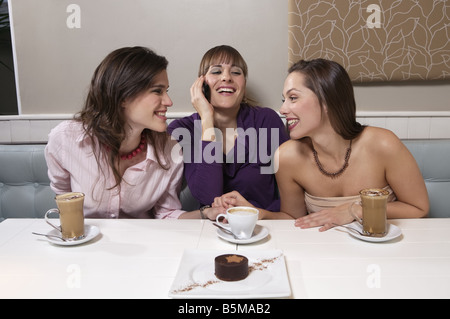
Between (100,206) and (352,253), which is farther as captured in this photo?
(100,206)

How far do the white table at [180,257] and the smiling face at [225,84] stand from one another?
0.75 metres

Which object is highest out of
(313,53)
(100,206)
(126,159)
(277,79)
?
(313,53)

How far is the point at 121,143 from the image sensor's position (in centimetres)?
A: 171

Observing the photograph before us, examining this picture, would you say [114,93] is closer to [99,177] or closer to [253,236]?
[99,177]

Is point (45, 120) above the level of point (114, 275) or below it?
above

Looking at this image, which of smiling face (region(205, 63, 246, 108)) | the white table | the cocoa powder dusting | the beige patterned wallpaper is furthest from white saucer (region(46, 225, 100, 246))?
the beige patterned wallpaper

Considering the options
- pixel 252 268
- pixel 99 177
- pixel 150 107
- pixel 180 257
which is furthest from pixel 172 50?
pixel 252 268

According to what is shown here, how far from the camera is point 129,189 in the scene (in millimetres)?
1710

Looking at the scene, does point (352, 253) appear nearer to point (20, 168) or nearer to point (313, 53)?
point (313, 53)

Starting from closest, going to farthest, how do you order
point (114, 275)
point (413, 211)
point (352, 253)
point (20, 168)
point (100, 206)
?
point (114, 275) < point (352, 253) < point (413, 211) < point (100, 206) < point (20, 168)

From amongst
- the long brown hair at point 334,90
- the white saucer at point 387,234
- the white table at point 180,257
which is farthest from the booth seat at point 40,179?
the white saucer at point 387,234

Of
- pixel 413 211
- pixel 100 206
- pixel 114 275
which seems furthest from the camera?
pixel 100 206

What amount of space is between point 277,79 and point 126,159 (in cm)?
101
